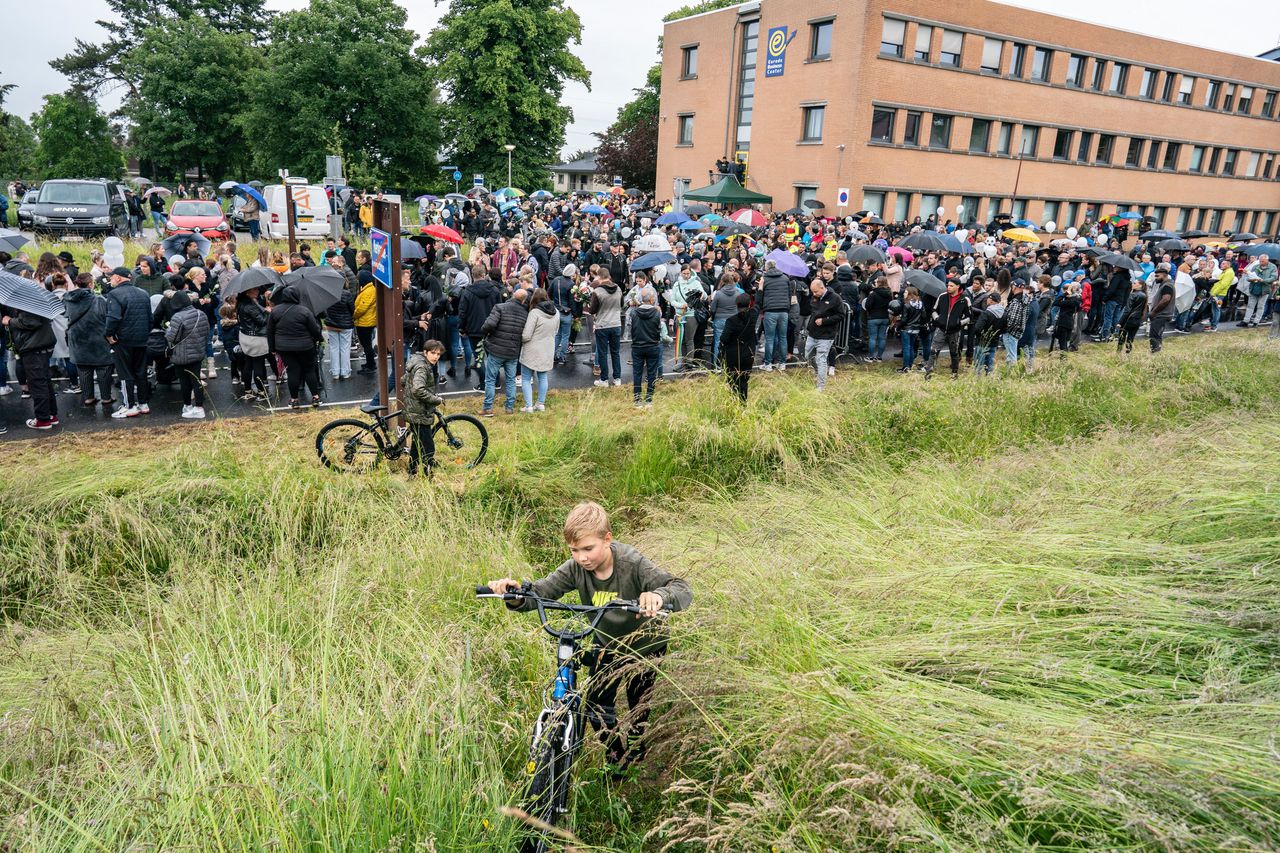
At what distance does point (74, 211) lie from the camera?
22.3 m

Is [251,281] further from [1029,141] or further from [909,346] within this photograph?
[1029,141]

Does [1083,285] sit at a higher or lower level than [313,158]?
lower

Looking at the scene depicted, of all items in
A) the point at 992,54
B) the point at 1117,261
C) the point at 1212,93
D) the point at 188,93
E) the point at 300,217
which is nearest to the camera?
the point at 1117,261

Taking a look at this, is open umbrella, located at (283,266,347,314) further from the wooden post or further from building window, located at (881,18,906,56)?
building window, located at (881,18,906,56)

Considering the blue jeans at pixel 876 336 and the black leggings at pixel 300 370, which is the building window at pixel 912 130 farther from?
the black leggings at pixel 300 370

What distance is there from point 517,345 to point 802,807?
8.32 meters

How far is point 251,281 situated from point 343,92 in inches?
1570

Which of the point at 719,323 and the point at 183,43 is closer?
the point at 719,323

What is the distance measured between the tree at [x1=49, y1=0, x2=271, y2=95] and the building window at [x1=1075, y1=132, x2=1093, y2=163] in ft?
177

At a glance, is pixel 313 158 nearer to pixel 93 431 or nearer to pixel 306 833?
pixel 93 431

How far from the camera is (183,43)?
46969 millimetres

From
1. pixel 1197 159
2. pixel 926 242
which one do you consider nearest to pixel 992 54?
pixel 1197 159

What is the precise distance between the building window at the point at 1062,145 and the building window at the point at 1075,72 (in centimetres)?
217

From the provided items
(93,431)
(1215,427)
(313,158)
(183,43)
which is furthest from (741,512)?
(183,43)
